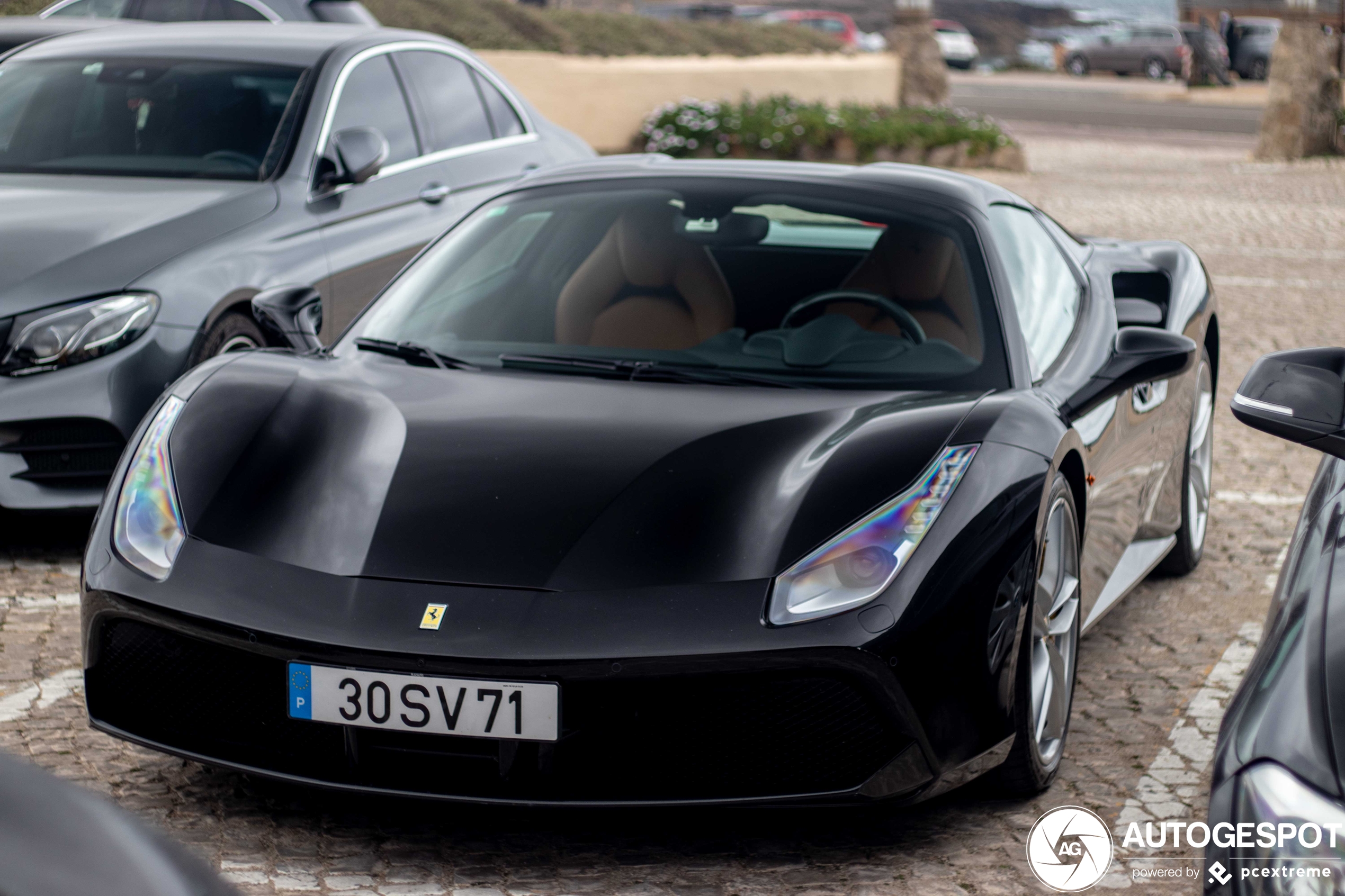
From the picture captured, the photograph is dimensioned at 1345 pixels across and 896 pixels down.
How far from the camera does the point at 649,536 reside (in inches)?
120

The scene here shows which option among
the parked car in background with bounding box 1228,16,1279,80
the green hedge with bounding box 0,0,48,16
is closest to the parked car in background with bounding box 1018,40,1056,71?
the parked car in background with bounding box 1228,16,1279,80

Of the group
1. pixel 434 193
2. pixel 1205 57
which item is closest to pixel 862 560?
pixel 434 193

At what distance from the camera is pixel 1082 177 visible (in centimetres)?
1956

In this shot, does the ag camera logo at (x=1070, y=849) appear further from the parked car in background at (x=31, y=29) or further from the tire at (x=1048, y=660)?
the parked car in background at (x=31, y=29)

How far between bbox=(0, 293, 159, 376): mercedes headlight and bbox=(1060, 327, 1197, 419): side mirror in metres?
2.82

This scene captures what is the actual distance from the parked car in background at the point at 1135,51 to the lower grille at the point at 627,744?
47.6 m

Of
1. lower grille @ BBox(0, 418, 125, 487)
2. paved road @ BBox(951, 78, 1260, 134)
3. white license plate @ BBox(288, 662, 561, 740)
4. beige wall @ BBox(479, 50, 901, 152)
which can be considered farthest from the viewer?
paved road @ BBox(951, 78, 1260, 134)

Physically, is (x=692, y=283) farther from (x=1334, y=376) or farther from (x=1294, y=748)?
(x=1294, y=748)

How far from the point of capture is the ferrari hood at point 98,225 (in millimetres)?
5023

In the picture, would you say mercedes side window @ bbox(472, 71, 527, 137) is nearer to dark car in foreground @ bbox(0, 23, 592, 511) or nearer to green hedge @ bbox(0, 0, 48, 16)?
dark car in foreground @ bbox(0, 23, 592, 511)

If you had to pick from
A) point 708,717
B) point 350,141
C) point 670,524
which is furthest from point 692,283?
point 350,141

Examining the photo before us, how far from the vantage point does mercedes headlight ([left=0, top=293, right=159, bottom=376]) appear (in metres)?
4.88

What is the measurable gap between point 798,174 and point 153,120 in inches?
120

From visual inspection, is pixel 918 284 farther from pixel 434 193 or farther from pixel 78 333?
pixel 434 193
